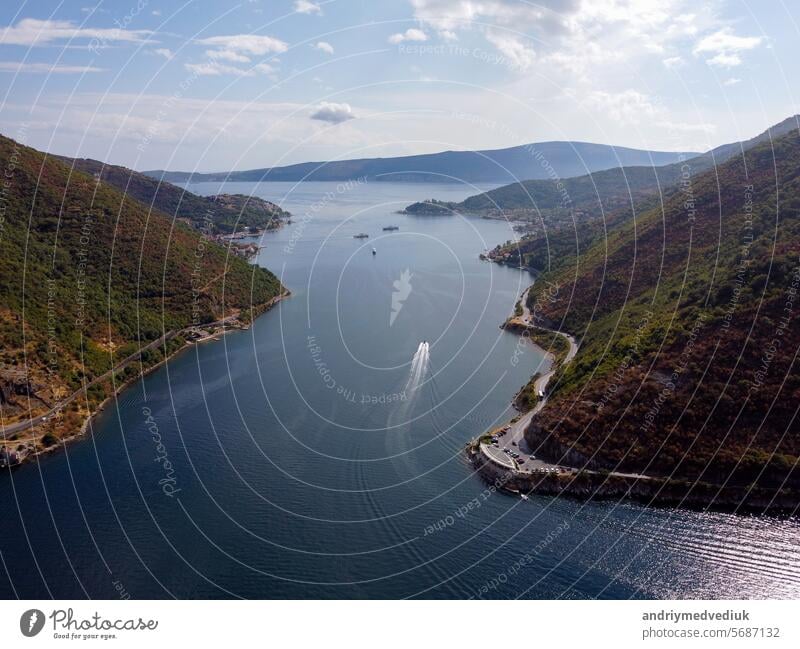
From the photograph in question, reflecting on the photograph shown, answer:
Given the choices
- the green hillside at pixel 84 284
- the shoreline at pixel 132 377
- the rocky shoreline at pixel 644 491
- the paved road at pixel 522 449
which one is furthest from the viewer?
the green hillside at pixel 84 284

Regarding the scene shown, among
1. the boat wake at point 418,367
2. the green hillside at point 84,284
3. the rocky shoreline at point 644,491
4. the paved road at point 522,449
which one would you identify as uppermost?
the green hillside at point 84,284

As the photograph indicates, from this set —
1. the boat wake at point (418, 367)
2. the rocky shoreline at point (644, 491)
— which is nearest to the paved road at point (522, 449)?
the rocky shoreline at point (644, 491)

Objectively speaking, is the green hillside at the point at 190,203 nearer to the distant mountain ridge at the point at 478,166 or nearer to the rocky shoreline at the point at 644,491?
the distant mountain ridge at the point at 478,166

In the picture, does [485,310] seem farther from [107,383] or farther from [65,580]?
[65,580]

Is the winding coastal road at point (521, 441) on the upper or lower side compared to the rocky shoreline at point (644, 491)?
upper

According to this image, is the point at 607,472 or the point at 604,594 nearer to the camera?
the point at 604,594

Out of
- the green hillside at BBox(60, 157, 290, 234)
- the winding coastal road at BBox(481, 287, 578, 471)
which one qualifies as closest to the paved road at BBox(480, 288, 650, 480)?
the winding coastal road at BBox(481, 287, 578, 471)

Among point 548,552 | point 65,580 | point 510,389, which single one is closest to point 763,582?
point 548,552
